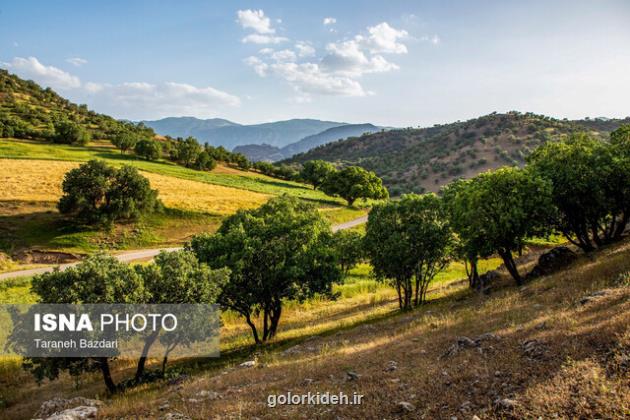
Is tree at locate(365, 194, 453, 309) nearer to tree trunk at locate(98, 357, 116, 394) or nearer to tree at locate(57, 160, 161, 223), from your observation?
tree trunk at locate(98, 357, 116, 394)

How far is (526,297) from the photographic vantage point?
22484mm

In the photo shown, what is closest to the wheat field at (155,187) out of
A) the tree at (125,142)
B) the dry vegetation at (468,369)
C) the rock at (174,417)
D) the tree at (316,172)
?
the tree at (125,142)

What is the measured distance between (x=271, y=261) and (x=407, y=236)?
36.3ft

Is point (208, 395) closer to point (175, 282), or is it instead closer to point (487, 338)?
point (175, 282)

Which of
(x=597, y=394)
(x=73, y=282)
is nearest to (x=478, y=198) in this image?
(x=597, y=394)

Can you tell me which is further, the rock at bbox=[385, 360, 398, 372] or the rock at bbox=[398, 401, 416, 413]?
the rock at bbox=[385, 360, 398, 372]

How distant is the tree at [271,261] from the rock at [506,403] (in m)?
18.6

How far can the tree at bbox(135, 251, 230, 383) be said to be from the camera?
21.6 meters

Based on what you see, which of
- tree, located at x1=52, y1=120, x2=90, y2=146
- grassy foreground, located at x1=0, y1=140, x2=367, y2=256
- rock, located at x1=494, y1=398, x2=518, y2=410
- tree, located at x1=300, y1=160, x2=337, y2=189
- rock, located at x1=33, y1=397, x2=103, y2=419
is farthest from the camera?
tree, located at x1=300, y1=160, x2=337, y2=189

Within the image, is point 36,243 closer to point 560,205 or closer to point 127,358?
point 127,358

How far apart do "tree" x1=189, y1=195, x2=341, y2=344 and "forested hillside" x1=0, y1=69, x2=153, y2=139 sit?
4620 inches

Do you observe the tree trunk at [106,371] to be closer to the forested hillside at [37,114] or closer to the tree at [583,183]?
the tree at [583,183]

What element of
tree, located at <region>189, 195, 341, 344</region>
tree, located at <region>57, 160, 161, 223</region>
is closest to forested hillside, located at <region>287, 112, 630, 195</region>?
tree, located at <region>57, 160, 161, 223</region>

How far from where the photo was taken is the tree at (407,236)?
3105 centimetres
